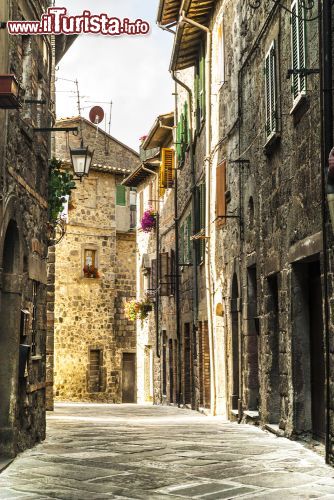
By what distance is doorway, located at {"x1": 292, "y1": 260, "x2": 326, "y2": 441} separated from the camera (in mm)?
10172

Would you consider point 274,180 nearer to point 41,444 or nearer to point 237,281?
point 237,281

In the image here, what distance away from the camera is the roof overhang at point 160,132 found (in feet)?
86.2

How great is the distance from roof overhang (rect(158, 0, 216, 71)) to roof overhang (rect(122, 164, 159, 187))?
27.3 ft

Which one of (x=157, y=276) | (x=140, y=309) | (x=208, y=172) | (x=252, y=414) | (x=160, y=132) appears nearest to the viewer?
(x=252, y=414)

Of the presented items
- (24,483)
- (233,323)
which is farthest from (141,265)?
(24,483)

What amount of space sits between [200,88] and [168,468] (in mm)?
13164

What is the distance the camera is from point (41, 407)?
11711 millimetres

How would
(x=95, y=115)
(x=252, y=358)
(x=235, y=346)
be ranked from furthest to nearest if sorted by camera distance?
1. (x=95, y=115)
2. (x=235, y=346)
3. (x=252, y=358)

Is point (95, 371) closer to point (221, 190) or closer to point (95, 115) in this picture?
point (95, 115)

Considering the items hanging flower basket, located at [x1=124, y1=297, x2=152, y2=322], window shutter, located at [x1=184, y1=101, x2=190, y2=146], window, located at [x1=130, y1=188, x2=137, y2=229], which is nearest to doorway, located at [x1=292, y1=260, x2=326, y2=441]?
window shutter, located at [x1=184, y1=101, x2=190, y2=146]

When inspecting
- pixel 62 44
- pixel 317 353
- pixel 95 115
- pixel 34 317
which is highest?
pixel 95 115

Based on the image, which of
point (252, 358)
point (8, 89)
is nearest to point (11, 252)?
point (8, 89)

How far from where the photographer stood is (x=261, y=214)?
1280 cm

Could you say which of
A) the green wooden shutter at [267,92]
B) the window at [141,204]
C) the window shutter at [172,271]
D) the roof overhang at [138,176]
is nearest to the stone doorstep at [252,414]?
the green wooden shutter at [267,92]
